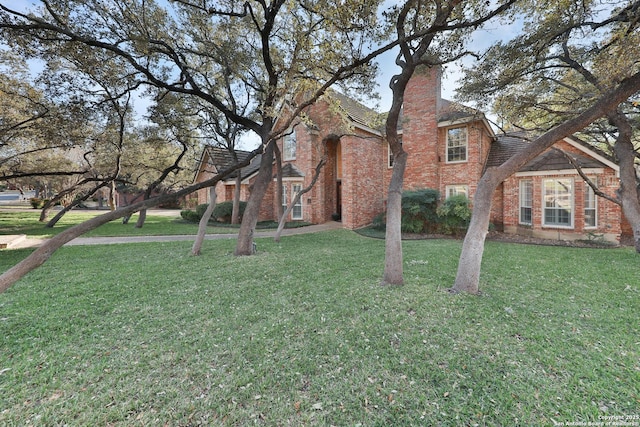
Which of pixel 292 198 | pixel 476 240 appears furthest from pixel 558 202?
pixel 292 198

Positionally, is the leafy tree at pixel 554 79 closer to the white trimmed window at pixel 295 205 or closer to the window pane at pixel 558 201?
the window pane at pixel 558 201

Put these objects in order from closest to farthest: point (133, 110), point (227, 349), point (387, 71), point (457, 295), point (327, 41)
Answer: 1. point (227, 349)
2. point (457, 295)
3. point (327, 41)
4. point (387, 71)
5. point (133, 110)

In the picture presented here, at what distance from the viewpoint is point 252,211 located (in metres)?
8.18

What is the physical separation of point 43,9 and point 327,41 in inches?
278

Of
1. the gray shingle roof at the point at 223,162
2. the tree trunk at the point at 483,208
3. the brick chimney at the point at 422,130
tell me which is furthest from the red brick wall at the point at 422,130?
the gray shingle roof at the point at 223,162

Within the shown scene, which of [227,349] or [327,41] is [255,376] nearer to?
[227,349]

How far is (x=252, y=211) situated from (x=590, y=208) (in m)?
13.6

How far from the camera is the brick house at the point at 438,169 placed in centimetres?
1092

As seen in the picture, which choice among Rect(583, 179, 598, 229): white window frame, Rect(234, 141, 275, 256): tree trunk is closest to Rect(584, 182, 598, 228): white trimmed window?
Rect(583, 179, 598, 229): white window frame

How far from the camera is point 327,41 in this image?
600 cm

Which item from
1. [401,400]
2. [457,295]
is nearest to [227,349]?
[401,400]

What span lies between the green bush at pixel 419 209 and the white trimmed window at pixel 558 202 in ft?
15.1

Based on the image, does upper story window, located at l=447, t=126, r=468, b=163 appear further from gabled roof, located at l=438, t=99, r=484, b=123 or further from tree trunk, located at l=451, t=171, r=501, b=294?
tree trunk, located at l=451, t=171, r=501, b=294

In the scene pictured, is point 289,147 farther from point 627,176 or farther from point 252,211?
point 627,176
